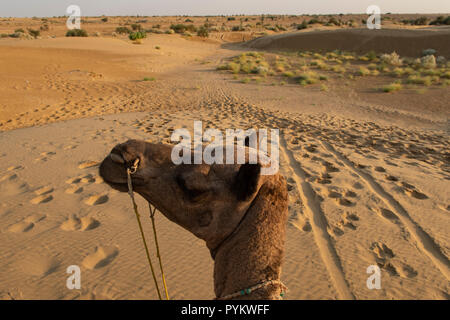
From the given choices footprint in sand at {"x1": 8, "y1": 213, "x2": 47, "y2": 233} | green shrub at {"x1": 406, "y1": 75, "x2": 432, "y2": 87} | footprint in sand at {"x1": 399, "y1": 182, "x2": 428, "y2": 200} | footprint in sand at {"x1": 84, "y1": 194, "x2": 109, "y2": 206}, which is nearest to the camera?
footprint in sand at {"x1": 8, "y1": 213, "x2": 47, "y2": 233}

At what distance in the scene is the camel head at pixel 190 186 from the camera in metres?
1.52

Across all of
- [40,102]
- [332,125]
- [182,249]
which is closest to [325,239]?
[182,249]

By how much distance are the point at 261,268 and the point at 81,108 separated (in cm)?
1301

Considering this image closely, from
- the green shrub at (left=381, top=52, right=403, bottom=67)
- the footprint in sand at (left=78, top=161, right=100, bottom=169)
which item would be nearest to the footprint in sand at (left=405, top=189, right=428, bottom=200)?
the footprint in sand at (left=78, top=161, right=100, bottom=169)

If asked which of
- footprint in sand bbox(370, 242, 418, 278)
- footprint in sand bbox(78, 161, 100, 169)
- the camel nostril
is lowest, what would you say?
footprint in sand bbox(370, 242, 418, 278)

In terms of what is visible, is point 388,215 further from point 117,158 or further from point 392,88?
point 392,88

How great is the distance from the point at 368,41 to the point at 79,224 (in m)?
37.4

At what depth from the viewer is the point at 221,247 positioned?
5.32 feet

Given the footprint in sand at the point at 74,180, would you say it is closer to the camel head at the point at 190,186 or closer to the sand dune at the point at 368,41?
the camel head at the point at 190,186

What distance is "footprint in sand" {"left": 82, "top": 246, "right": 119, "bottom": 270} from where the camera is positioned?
3514 millimetres

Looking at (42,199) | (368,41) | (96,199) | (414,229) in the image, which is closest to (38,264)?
(96,199)

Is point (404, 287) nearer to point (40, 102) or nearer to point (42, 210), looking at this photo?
point (42, 210)

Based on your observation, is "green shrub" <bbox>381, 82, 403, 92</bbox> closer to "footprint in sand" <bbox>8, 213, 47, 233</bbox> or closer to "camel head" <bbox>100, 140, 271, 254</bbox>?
"footprint in sand" <bbox>8, 213, 47, 233</bbox>

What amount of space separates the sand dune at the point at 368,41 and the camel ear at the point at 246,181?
3484 centimetres
